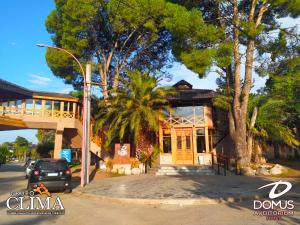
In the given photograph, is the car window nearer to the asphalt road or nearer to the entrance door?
the asphalt road

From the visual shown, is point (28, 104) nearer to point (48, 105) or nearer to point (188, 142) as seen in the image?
point (48, 105)

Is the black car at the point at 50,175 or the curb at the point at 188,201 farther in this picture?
the black car at the point at 50,175

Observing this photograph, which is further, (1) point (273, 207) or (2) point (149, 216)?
(1) point (273, 207)

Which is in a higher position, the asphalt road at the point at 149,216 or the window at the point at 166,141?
the window at the point at 166,141

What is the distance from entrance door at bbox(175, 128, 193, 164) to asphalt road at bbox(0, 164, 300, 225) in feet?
42.9

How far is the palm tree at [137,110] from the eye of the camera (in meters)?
19.0

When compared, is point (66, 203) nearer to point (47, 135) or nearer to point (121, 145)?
point (121, 145)

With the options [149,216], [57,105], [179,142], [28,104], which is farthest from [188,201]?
[28,104]

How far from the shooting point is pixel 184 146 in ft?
73.3

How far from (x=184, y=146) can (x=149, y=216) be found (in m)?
15.0

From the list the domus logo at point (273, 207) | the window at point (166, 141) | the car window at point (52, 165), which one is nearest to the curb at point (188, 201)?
the domus logo at point (273, 207)

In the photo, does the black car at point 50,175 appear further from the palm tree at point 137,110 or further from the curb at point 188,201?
the palm tree at point 137,110

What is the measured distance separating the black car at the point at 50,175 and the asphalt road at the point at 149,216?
2.21 m

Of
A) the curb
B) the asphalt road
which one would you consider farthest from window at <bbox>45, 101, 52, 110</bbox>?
the curb
